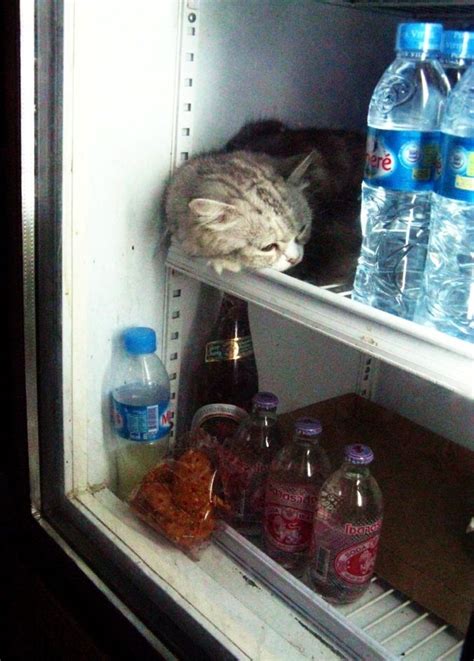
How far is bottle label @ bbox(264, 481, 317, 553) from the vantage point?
3.20 ft

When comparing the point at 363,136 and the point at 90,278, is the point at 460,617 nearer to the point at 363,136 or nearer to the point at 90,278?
the point at 90,278

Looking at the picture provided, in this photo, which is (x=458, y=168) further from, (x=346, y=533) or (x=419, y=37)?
(x=346, y=533)

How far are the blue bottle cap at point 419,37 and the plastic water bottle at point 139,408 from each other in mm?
562

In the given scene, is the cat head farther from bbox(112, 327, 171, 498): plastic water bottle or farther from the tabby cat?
bbox(112, 327, 171, 498): plastic water bottle

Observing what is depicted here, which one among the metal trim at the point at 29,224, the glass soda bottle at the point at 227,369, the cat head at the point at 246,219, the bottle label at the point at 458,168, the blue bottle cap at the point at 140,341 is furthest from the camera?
the glass soda bottle at the point at 227,369

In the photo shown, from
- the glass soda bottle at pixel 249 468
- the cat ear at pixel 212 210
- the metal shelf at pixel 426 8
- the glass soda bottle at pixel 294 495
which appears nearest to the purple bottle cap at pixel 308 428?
the glass soda bottle at pixel 294 495

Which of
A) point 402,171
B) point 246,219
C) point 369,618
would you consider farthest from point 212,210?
point 369,618

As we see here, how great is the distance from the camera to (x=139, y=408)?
106 cm

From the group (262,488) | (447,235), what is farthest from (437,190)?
(262,488)

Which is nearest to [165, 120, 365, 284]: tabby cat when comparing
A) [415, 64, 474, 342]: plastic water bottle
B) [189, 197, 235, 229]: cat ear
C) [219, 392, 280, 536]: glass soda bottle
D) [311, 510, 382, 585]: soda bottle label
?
[189, 197, 235, 229]: cat ear

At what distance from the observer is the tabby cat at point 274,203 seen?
947 mm

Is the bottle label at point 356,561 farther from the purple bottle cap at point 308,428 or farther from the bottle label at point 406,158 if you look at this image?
the bottle label at point 406,158

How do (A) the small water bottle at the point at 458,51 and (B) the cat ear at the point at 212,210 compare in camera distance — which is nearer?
(A) the small water bottle at the point at 458,51

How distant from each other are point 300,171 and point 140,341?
0.37 metres
